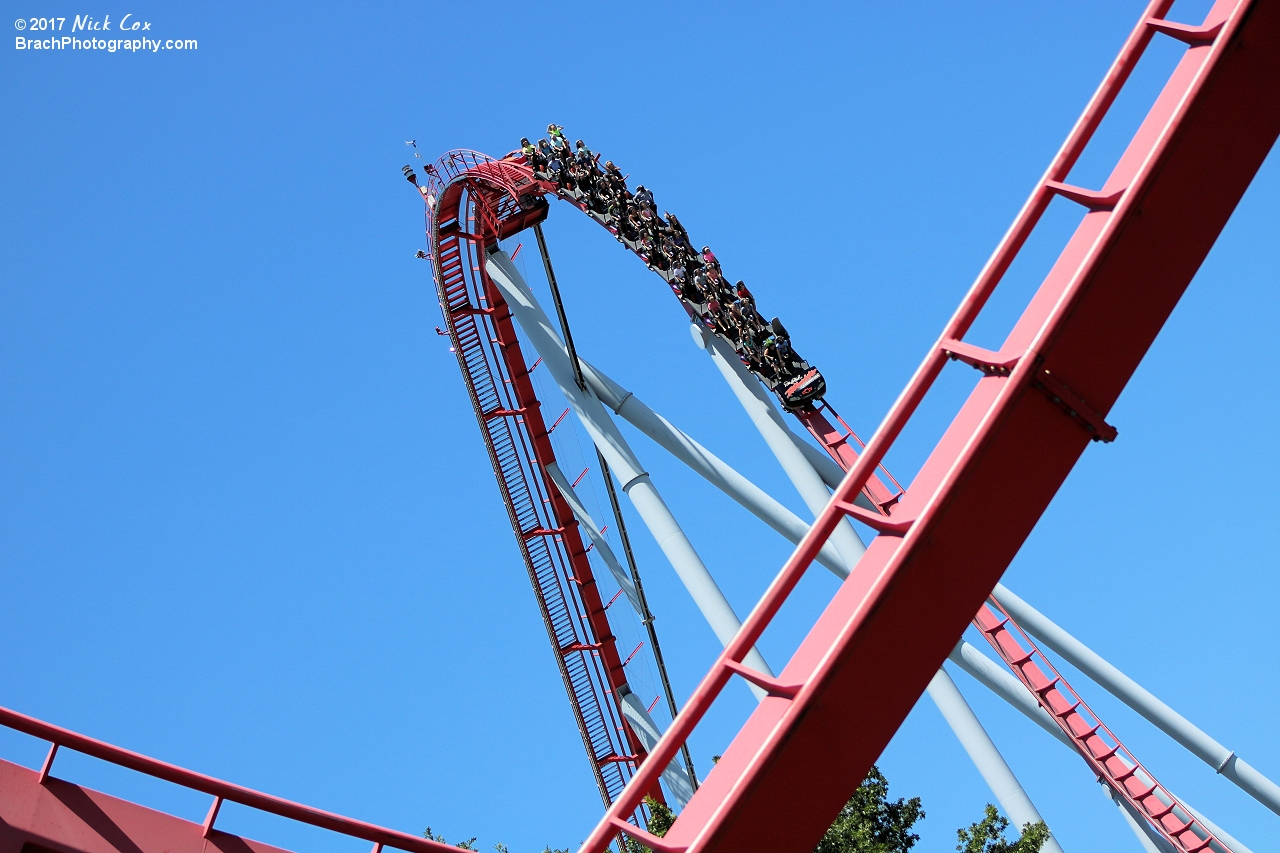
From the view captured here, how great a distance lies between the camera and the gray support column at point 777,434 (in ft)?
32.9

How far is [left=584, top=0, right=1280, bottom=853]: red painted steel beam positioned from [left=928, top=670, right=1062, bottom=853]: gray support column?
548 cm

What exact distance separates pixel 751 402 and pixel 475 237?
3648 millimetres

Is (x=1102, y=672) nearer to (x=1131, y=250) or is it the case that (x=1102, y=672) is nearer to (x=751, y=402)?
(x=751, y=402)

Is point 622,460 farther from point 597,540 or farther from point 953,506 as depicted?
Answer: point 953,506

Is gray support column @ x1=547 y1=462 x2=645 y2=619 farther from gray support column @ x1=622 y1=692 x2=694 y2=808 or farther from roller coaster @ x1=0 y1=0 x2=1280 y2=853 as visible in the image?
roller coaster @ x1=0 y1=0 x2=1280 y2=853

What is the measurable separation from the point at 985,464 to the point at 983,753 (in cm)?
608

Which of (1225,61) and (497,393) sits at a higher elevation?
(497,393)

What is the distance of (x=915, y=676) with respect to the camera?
14.3 ft

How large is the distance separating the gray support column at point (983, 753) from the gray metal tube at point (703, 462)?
1.16 metres

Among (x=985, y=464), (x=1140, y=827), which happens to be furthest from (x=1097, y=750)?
(x=985, y=464)

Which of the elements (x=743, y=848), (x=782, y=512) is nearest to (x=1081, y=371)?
(x=743, y=848)

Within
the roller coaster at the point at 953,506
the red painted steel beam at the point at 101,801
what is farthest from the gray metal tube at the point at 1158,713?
the red painted steel beam at the point at 101,801

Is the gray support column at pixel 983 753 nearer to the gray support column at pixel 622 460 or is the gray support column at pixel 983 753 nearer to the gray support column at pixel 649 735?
the gray support column at pixel 622 460

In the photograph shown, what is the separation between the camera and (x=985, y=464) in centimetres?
439
